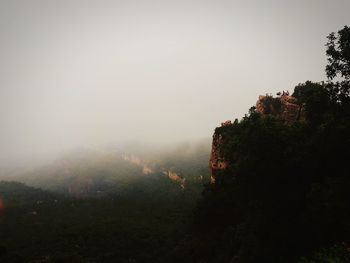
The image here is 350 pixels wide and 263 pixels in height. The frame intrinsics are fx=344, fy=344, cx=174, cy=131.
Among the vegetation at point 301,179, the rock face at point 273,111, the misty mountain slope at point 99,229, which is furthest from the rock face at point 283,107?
the vegetation at point 301,179

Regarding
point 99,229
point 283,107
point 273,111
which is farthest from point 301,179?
A: point 99,229

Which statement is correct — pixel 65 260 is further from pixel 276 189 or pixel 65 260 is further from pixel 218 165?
pixel 218 165

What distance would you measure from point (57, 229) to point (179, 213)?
45.2 meters

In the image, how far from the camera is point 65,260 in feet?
148

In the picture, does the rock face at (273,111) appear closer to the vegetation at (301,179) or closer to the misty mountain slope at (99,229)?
the misty mountain slope at (99,229)

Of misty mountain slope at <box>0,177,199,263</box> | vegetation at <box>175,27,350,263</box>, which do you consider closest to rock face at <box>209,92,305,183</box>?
misty mountain slope at <box>0,177,199,263</box>

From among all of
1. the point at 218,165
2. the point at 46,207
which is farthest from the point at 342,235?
the point at 46,207

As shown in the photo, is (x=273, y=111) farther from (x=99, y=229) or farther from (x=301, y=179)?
(x=99, y=229)

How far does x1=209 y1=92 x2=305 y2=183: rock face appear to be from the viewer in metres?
77.6

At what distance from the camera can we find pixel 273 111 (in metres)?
85.2

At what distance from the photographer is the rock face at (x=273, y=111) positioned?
7756 centimetres

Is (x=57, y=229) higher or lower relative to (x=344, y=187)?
lower

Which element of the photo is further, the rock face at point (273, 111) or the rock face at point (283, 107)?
the rock face at point (273, 111)

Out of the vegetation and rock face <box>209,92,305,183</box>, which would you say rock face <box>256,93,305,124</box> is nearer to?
rock face <box>209,92,305,183</box>
